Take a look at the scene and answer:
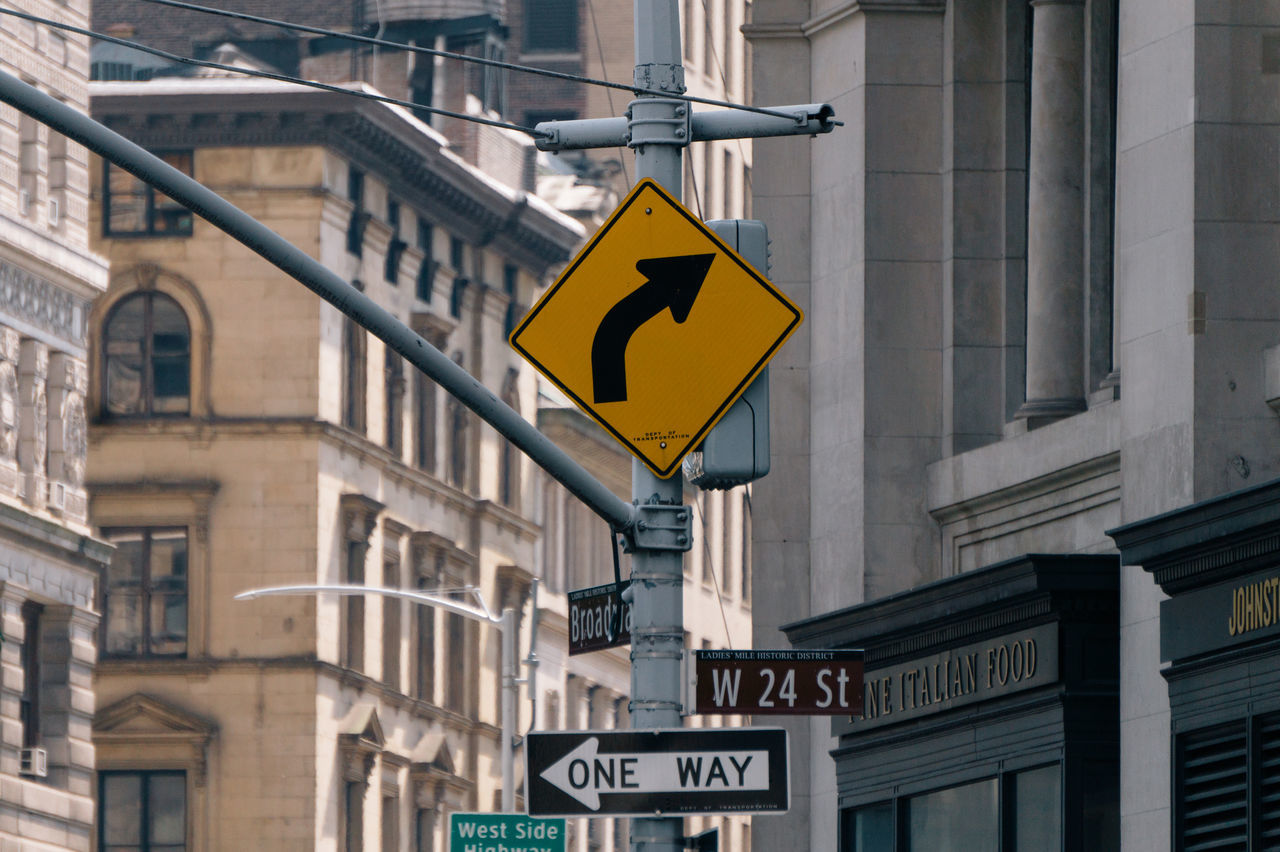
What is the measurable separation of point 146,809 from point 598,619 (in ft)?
173

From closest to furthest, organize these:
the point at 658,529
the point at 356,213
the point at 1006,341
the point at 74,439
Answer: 1. the point at 658,529
2. the point at 1006,341
3. the point at 74,439
4. the point at 356,213

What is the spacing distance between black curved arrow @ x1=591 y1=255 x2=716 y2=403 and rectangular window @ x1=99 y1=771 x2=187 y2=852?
53.3m

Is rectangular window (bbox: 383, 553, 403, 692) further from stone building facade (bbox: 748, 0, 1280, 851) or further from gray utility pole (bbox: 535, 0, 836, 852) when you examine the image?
gray utility pole (bbox: 535, 0, 836, 852)

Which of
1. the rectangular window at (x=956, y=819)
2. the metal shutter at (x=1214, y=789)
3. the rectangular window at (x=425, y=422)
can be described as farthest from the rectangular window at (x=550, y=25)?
the metal shutter at (x=1214, y=789)

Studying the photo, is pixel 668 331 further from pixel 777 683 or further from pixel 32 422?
pixel 32 422

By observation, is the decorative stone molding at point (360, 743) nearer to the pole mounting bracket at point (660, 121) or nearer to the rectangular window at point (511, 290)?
the rectangular window at point (511, 290)

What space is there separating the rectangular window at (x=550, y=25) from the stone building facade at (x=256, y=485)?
19.7 metres

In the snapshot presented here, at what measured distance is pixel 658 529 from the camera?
12.5m

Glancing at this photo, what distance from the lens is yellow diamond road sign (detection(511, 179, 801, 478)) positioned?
12359 mm

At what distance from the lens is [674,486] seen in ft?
41.2

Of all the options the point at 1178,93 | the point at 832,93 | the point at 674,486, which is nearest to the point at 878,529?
the point at 832,93

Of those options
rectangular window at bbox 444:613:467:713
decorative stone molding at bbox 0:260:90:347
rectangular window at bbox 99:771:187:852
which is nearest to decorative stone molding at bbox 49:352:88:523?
decorative stone molding at bbox 0:260:90:347

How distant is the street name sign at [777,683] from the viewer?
12.6 metres

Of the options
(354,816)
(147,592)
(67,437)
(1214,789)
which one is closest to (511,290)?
(147,592)
